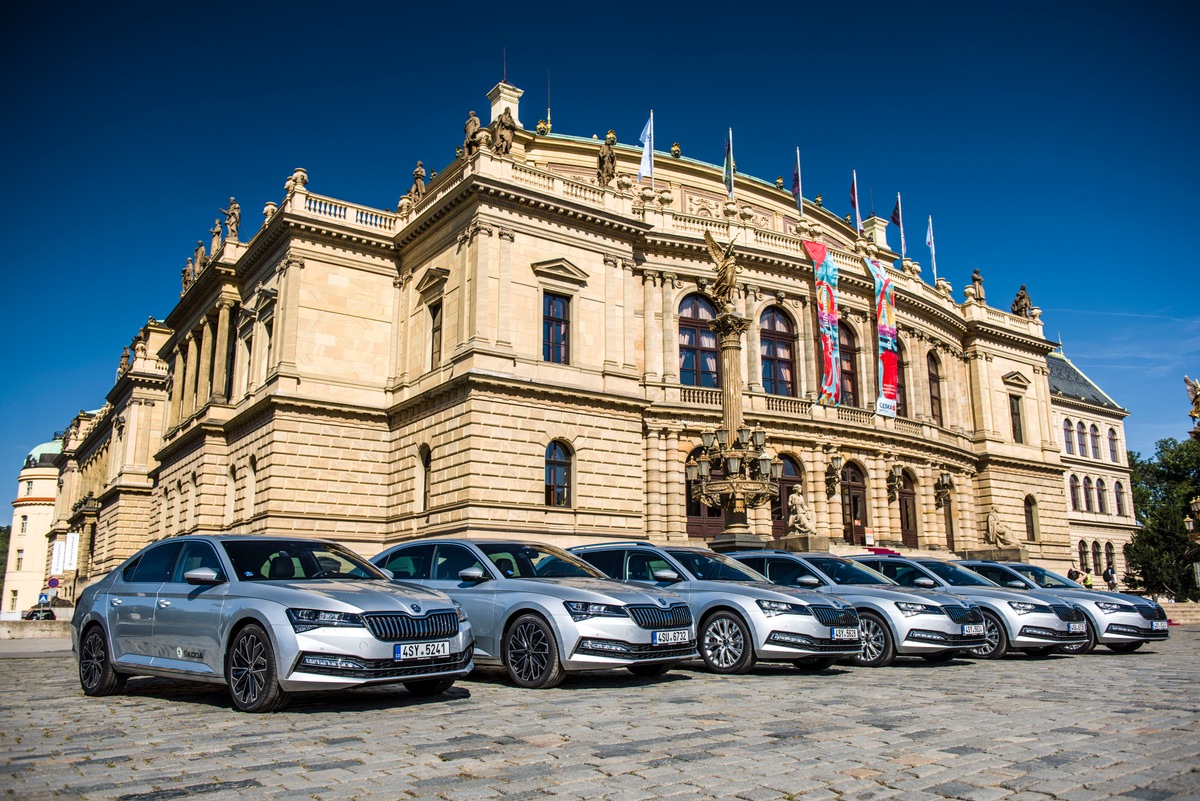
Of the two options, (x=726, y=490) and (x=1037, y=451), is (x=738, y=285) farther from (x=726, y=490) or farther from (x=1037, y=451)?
(x=1037, y=451)

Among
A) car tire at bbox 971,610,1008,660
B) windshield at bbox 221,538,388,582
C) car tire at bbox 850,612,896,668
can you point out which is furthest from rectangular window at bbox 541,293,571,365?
windshield at bbox 221,538,388,582

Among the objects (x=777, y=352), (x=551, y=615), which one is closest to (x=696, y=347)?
(x=777, y=352)

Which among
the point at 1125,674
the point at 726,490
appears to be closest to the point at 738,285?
the point at 726,490

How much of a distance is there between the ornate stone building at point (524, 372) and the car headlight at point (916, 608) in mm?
13763

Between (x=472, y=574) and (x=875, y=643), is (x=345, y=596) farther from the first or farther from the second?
(x=875, y=643)

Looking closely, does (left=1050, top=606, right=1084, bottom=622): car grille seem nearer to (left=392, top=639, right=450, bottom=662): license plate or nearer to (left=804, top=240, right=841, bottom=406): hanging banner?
(left=392, top=639, right=450, bottom=662): license plate

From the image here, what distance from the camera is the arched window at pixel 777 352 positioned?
120 ft

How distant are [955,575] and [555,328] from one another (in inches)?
689

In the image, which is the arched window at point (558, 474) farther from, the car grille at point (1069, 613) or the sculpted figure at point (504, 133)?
the car grille at point (1069, 613)

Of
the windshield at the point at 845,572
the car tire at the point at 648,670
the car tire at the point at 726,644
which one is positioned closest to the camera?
the car tire at the point at 648,670

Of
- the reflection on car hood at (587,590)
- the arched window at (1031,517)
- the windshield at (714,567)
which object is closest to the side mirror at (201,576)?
the reflection on car hood at (587,590)

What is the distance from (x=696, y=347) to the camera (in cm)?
3550

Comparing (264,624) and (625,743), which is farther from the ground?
(264,624)

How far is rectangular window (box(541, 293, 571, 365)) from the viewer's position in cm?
3083
